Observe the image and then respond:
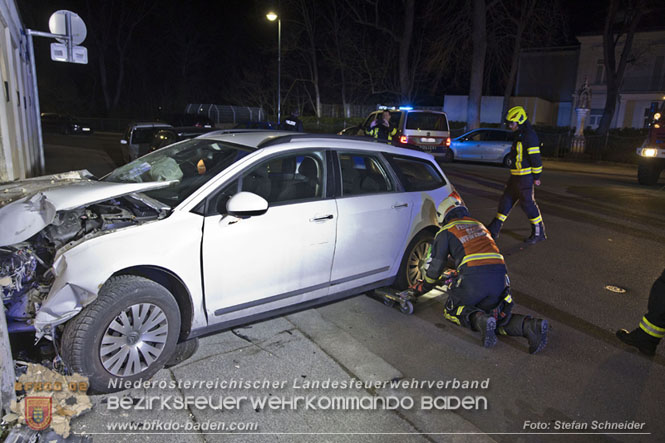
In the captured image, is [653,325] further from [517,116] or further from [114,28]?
[114,28]

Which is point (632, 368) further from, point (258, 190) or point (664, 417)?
point (258, 190)

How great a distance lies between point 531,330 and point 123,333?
3.07 m

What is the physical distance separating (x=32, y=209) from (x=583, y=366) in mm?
4220

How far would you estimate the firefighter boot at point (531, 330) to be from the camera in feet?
12.3

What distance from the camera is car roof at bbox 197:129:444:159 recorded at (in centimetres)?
382

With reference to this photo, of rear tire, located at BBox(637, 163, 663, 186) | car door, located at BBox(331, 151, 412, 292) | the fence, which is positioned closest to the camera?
car door, located at BBox(331, 151, 412, 292)

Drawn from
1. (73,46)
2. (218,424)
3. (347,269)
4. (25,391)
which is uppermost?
(73,46)

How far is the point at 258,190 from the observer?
3.77 meters

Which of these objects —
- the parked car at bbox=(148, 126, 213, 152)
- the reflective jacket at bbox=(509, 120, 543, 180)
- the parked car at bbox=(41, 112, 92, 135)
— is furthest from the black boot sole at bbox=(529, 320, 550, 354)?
the parked car at bbox=(41, 112, 92, 135)

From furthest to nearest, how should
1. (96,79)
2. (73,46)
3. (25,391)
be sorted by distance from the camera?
(96,79), (73,46), (25,391)

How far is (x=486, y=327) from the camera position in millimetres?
3799

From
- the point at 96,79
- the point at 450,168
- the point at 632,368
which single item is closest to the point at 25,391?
the point at 632,368

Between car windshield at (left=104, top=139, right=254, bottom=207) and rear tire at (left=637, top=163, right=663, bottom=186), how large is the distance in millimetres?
13443

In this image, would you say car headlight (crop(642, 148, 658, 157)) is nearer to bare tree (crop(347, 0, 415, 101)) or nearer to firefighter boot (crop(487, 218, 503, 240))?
firefighter boot (crop(487, 218, 503, 240))
